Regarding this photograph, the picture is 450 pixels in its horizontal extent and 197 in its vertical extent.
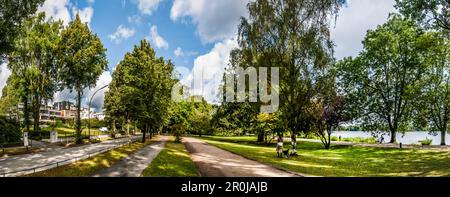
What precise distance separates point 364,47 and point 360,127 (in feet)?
41.3

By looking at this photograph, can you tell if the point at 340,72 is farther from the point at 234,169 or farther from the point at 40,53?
the point at 40,53

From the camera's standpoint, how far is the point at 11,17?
86.2 feet

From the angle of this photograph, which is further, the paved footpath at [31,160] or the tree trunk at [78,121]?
the tree trunk at [78,121]

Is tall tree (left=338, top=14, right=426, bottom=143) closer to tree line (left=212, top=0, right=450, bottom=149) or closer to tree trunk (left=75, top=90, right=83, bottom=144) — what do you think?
tree line (left=212, top=0, right=450, bottom=149)

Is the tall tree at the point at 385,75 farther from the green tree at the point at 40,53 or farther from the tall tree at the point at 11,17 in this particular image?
the green tree at the point at 40,53

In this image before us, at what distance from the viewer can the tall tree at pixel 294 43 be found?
25.7 m

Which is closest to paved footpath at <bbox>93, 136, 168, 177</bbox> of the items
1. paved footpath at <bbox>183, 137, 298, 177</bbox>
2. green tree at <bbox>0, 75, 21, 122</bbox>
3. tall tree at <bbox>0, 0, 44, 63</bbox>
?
paved footpath at <bbox>183, 137, 298, 177</bbox>

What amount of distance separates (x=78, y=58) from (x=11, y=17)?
2093 centimetres

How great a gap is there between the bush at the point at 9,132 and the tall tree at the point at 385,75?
49.2 metres

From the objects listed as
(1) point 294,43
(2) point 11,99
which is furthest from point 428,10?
(2) point 11,99

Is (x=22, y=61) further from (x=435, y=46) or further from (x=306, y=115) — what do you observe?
(x=435, y=46)

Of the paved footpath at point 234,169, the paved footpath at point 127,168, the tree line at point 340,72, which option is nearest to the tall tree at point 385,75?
the tree line at point 340,72

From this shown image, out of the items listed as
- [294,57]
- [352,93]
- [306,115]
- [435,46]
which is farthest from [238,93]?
[435,46]

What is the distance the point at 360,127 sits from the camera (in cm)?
4803
